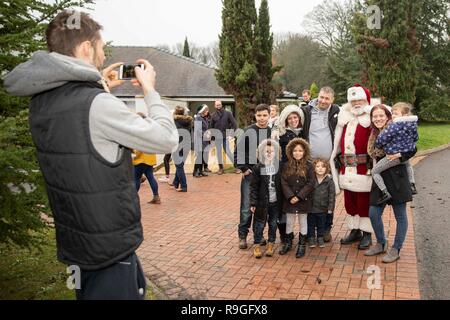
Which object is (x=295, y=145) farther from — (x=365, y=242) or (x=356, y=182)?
(x=365, y=242)

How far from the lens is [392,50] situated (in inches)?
708

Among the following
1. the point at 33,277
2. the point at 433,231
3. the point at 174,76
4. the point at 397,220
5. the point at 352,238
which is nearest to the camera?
the point at 33,277

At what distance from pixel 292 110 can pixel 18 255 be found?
4.14m

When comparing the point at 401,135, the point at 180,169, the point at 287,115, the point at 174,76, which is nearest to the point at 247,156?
the point at 287,115

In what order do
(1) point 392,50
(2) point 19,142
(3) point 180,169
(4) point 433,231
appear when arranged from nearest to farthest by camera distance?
(2) point 19,142 → (4) point 433,231 → (3) point 180,169 → (1) point 392,50

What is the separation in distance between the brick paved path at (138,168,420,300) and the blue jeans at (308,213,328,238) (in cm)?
21

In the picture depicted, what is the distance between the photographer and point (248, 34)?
16875mm

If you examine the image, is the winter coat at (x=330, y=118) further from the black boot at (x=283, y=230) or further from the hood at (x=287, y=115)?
the black boot at (x=283, y=230)

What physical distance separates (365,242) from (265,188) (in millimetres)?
1542

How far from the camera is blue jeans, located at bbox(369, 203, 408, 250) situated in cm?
512

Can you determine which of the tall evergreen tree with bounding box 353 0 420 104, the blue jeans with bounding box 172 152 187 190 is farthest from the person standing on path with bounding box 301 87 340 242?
the tall evergreen tree with bounding box 353 0 420 104

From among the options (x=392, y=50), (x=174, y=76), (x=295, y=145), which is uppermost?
(x=174, y=76)

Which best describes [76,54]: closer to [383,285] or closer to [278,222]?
[383,285]
